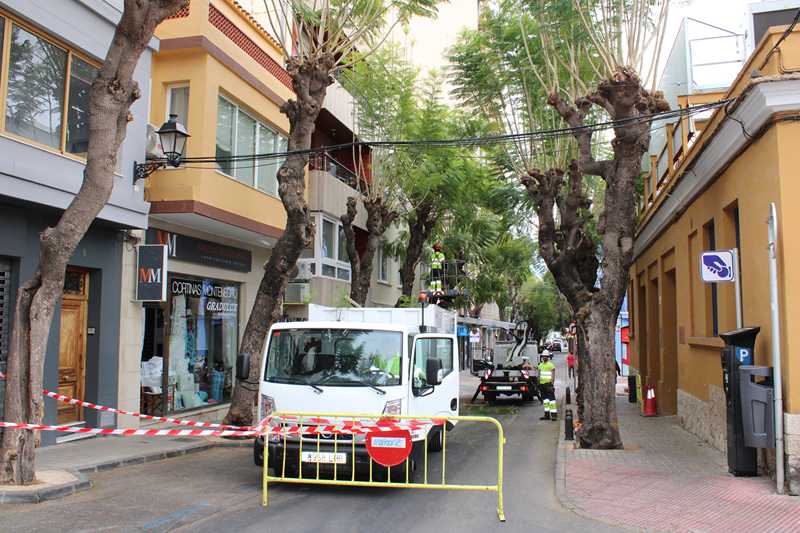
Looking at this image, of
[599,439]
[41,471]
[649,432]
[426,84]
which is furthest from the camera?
[426,84]

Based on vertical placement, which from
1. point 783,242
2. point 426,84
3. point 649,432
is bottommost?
point 649,432

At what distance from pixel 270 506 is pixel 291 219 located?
612cm

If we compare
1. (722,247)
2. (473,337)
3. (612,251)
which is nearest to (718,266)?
(722,247)

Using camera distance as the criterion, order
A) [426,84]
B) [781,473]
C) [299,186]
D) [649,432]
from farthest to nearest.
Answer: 1. [426,84]
2. [649,432]
3. [299,186]
4. [781,473]

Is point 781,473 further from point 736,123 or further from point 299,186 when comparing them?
point 299,186

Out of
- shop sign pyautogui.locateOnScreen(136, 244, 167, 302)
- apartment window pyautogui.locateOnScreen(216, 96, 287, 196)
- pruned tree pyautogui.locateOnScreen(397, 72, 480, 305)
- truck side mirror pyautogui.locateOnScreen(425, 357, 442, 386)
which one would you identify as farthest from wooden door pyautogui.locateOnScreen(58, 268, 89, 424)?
pruned tree pyautogui.locateOnScreen(397, 72, 480, 305)

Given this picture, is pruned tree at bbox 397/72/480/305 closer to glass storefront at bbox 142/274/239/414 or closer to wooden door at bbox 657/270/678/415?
glass storefront at bbox 142/274/239/414

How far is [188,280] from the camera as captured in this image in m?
14.7

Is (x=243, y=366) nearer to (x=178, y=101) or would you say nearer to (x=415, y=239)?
(x=178, y=101)

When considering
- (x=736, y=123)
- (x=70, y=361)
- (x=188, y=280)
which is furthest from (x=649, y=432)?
(x=70, y=361)

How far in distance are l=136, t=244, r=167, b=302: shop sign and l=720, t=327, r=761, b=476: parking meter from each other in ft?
31.0

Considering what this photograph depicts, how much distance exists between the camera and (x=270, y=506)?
23.8ft

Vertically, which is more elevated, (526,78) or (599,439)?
(526,78)

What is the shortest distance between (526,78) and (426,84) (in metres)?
5.54
